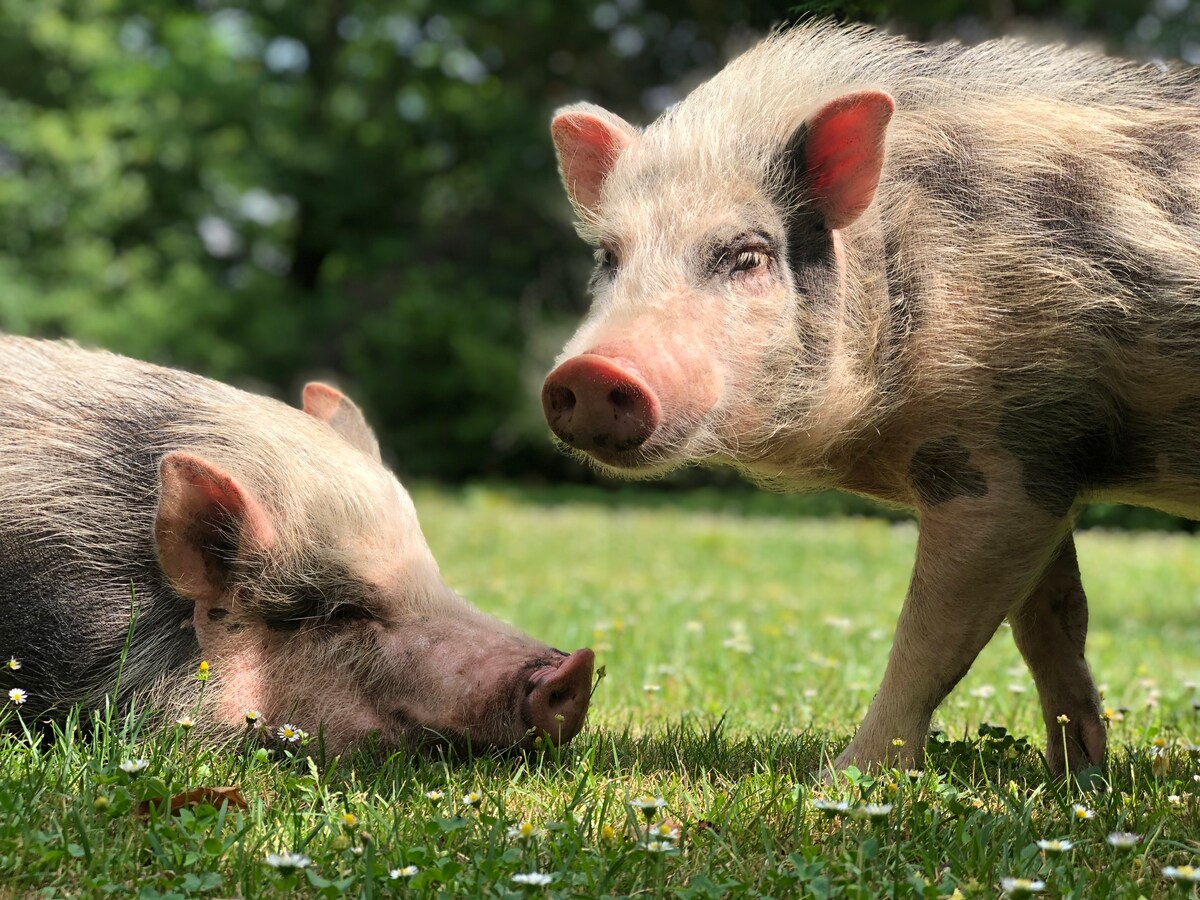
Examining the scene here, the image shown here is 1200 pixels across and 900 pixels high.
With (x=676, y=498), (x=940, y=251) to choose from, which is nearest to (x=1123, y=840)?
(x=940, y=251)

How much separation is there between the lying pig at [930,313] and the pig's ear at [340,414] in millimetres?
926

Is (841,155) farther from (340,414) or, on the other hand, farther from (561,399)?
(340,414)

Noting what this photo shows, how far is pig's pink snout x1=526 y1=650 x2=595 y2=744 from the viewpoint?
3.30m

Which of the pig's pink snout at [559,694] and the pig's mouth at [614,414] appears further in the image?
the pig's pink snout at [559,694]

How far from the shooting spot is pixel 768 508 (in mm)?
16547

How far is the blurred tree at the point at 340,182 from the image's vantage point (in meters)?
19.8

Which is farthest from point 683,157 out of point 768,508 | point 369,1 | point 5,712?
point 369,1

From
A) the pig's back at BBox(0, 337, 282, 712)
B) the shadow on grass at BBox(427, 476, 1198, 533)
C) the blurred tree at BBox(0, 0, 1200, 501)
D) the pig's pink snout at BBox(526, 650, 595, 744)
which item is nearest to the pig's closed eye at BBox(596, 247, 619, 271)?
the pig's pink snout at BBox(526, 650, 595, 744)

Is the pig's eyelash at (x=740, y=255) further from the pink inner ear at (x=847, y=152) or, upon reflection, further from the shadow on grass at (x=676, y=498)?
the shadow on grass at (x=676, y=498)

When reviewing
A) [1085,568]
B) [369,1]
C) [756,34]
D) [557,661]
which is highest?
[369,1]

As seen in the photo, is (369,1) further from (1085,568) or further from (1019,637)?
(1019,637)

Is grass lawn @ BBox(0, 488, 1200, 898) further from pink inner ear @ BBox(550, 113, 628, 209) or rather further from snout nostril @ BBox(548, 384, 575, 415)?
pink inner ear @ BBox(550, 113, 628, 209)

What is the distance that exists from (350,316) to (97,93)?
233 inches

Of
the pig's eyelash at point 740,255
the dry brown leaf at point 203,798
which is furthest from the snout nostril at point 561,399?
the dry brown leaf at point 203,798
